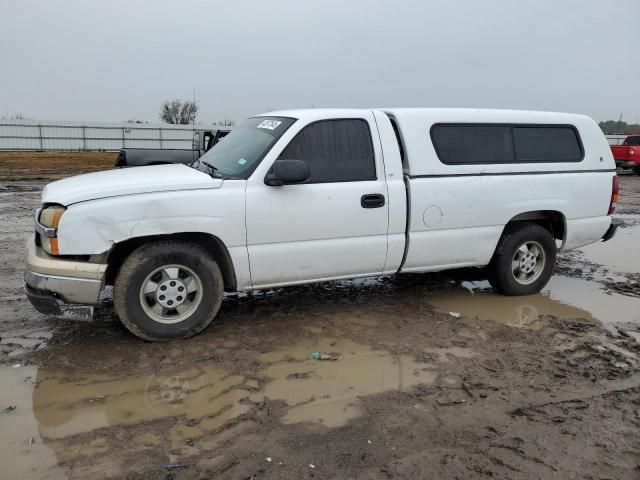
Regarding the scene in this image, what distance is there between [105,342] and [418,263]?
9.38 ft

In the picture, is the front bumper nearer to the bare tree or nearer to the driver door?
the driver door

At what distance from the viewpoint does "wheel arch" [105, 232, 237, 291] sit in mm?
4234

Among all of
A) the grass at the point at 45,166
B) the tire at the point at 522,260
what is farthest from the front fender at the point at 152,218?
the grass at the point at 45,166

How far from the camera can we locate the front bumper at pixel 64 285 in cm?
397

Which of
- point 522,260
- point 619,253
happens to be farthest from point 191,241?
point 619,253

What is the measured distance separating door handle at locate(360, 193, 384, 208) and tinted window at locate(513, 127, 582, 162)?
175 centimetres

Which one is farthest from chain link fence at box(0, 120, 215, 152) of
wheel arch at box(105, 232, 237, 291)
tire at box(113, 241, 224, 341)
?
tire at box(113, 241, 224, 341)

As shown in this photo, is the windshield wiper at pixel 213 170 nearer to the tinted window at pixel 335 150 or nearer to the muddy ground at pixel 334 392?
the tinted window at pixel 335 150

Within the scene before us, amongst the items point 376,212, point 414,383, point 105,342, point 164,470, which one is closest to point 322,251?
point 376,212

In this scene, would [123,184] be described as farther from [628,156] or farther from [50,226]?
[628,156]

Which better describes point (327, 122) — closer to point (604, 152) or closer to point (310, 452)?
point (310, 452)

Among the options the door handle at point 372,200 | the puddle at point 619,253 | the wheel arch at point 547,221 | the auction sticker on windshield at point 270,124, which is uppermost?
the auction sticker on windshield at point 270,124

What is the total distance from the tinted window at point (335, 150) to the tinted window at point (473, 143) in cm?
78

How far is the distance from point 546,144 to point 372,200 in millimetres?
2260
